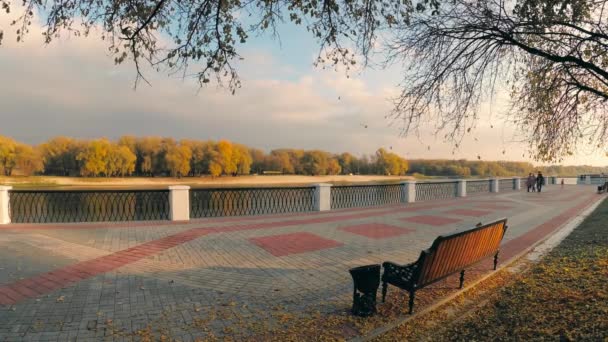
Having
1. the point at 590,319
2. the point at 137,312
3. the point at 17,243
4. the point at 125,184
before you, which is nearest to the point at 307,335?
the point at 137,312

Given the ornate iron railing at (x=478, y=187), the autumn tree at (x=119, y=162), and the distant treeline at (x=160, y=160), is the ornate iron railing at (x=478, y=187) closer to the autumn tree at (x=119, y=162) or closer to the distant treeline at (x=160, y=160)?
the distant treeline at (x=160, y=160)

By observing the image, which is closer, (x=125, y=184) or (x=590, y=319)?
(x=590, y=319)

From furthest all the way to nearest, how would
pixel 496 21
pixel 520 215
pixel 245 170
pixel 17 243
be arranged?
pixel 245 170
pixel 520 215
pixel 17 243
pixel 496 21

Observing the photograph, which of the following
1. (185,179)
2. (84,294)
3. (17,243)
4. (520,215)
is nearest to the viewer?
(84,294)

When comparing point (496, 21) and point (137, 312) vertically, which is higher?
point (496, 21)

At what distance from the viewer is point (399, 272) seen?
13.7 ft

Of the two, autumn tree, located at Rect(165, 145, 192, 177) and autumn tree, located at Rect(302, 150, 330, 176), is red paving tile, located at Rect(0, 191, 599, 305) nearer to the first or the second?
autumn tree, located at Rect(165, 145, 192, 177)

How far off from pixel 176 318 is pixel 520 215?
13.7m

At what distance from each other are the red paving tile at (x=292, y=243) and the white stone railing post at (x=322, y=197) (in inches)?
179

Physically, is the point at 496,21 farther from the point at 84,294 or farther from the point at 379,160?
the point at 379,160

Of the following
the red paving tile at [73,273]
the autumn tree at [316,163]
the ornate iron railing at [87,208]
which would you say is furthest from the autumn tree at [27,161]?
the red paving tile at [73,273]

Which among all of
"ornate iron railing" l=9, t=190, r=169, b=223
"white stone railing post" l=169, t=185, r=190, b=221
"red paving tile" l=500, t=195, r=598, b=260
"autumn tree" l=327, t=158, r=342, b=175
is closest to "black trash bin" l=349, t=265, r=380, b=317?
"red paving tile" l=500, t=195, r=598, b=260

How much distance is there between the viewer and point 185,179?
74938 mm

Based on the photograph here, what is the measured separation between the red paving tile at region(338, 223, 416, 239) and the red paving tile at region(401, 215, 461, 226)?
1.63 metres
